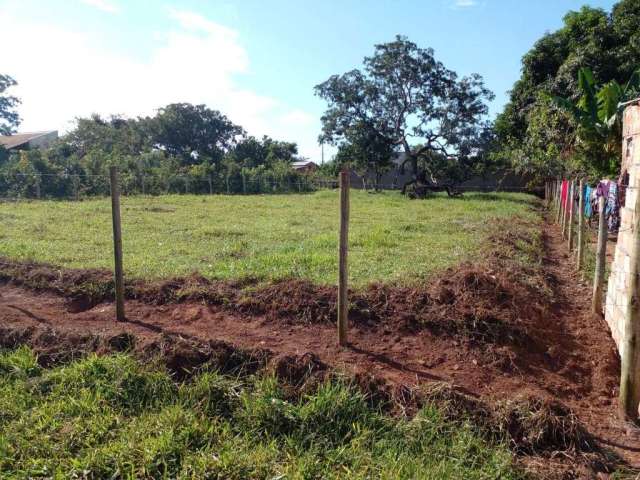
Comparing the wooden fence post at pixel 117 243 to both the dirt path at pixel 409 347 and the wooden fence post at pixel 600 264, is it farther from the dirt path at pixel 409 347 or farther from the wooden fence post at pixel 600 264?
the wooden fence post at pixel 600 264

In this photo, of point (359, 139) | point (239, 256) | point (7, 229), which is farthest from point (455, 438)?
point (359, 139)

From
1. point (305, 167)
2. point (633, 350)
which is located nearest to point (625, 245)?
point (633, 350)

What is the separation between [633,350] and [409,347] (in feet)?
5.72

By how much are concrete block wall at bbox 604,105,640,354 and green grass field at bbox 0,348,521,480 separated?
239 centimetres

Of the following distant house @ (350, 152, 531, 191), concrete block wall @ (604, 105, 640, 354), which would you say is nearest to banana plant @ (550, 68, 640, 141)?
concrete block wall @ (604, 105, 640, 354)

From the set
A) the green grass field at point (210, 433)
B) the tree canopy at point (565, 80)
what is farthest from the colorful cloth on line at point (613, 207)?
the green grass field at point (210, 433)

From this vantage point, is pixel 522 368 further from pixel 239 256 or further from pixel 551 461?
pixel 239 256

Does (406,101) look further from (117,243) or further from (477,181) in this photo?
(117,243)

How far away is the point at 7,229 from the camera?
36.2ft

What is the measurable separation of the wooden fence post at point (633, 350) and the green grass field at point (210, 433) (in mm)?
1124

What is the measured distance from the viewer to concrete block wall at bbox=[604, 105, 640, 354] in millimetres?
4207

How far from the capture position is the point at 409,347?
434 centimetres

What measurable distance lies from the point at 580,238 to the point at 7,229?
12059mm

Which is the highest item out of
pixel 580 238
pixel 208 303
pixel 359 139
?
pixel 359 139
